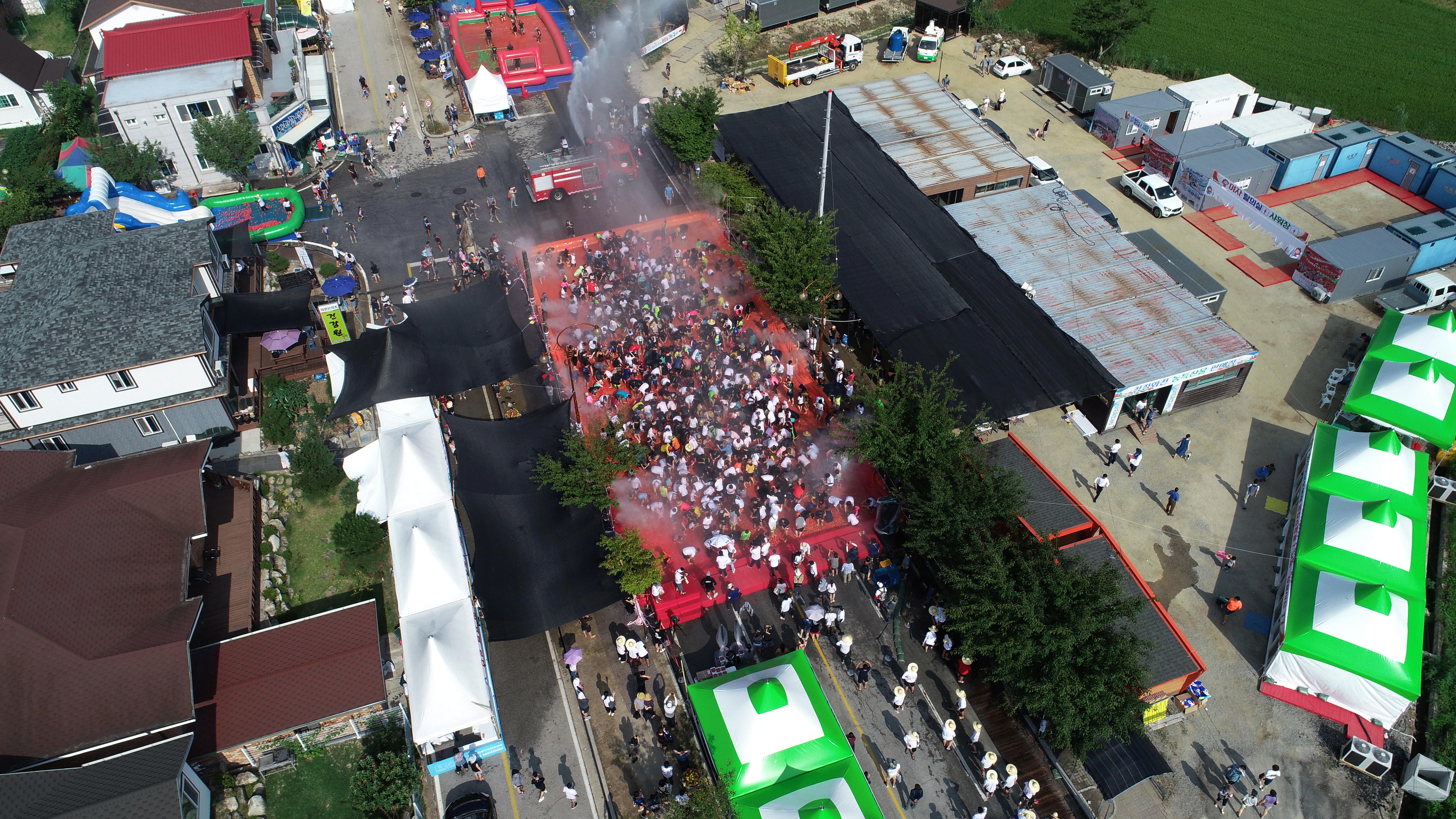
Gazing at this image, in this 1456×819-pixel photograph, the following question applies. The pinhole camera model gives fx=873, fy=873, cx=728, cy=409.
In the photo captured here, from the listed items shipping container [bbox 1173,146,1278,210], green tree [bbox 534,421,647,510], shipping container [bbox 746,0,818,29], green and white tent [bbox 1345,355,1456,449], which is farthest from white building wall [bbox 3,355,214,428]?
shipping container [bbox 1173,146,1278,210]

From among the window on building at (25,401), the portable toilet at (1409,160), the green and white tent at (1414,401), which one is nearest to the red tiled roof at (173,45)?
the window on building at (25,401)

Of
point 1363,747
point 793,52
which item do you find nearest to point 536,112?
point 793,52

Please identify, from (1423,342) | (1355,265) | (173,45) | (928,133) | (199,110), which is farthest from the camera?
(173,45)

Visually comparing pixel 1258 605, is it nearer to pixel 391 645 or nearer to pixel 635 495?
pixel 635 495

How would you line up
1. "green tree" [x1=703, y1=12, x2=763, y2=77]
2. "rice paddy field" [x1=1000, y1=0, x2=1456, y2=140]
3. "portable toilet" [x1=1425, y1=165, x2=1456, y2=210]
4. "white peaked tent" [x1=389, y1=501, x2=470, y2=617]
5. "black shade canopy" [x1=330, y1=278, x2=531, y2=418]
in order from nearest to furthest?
"white peaked tent" [x1=389, y1=501, x2=470, y2=617]
"black shade canopy" [x1=330, y1=278, x2=531, y2=418]
"portable toilet" [x1=1425, y1=165, x2=1456, y2=210]
"rice paddy field" [x1=1000, y1=0, x2=1456, y2=140]
"green tree" [x1=703, y1=12, x2=763, y2=77]

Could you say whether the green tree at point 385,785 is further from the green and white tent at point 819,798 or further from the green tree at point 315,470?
the green tree at point 315,470

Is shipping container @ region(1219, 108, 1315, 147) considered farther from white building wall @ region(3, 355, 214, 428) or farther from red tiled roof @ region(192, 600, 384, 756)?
white building wall @ region(3, 355, 214, 428)

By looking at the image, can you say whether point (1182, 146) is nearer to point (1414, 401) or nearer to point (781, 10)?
point (1414, 401)

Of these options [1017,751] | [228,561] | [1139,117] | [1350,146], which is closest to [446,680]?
[228,561]
